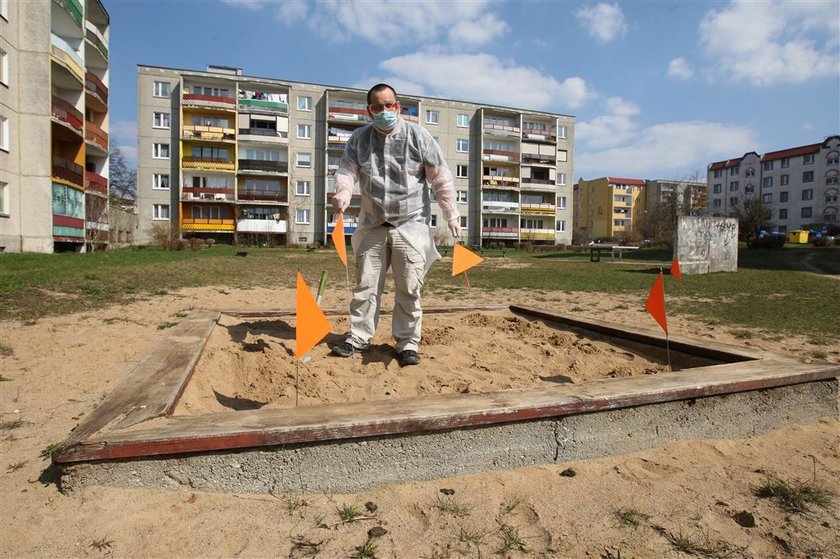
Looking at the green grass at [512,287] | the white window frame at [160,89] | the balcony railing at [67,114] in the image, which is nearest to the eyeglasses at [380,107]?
the green grass at [512,287]

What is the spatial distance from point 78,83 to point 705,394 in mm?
29388

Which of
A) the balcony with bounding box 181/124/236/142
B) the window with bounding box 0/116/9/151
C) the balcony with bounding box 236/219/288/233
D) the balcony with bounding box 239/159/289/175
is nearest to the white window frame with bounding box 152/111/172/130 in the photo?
the balcony with bounding box 181/124/236/142

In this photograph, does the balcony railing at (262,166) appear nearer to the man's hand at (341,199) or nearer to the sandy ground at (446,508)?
the man's hand at (341,199)

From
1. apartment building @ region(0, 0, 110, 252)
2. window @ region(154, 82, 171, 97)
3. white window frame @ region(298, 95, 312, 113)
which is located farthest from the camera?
white window frame @ region(298, 95, 312, 113)

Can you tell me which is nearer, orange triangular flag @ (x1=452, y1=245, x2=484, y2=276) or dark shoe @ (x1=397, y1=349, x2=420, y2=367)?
dark shoe @ (x1=397, y1=349, x2=420, y2=367)

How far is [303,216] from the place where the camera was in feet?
150

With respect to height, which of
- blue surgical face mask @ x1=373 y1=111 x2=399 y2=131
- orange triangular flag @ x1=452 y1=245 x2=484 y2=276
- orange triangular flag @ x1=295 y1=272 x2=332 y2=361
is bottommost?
orange triangular flag @ x1=295 y1=272 x2=332 y2=361

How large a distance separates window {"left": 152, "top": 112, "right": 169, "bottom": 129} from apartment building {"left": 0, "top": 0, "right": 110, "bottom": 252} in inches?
615

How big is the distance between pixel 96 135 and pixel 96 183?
8.18ft

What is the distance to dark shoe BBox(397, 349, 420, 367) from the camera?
3.77 m

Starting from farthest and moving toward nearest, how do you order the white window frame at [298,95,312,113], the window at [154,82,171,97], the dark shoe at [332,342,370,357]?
the white window frame at [298,95,312,113] → the window at [154,82,171,97] → the dark shoe at [332,342,370,357]

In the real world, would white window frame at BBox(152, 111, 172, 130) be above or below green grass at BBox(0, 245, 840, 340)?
above

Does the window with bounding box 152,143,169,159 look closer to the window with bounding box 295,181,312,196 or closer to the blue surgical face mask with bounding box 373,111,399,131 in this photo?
the window with bounding box 295,181,312,196

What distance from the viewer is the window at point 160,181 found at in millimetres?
41656
